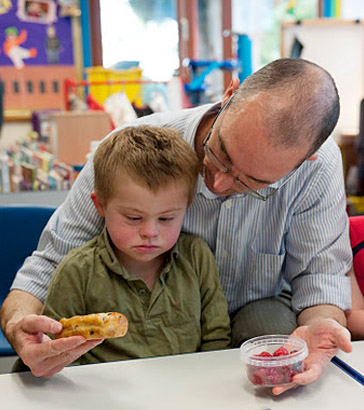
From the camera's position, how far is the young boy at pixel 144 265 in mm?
1173

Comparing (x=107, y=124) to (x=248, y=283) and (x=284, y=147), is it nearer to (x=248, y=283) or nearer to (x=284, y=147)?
(x=248, y=283)

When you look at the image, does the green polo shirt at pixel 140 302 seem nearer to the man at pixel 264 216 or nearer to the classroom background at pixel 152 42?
the man at pixel 264 216

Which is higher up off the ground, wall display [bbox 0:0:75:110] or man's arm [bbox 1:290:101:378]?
wall display [bbox 0:0:75:110]

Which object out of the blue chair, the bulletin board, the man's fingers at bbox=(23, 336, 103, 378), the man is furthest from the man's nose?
the bulletin board

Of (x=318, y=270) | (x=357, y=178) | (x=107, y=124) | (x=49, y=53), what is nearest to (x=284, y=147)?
(x=318, y=270)

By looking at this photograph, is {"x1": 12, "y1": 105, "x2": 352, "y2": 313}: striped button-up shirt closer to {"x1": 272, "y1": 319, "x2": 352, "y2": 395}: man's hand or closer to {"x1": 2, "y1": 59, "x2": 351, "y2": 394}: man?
{"x1": 2, "y1": 59, "x2": 351, "y2": 394}: man

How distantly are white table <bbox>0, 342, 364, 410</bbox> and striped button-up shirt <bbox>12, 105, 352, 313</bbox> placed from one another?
0.34m

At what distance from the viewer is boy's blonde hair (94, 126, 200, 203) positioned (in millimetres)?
1176

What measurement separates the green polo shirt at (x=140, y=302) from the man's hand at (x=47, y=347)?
176mm

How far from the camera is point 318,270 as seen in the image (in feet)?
4.35

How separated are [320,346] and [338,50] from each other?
4.47m

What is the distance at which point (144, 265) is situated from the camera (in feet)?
4.15

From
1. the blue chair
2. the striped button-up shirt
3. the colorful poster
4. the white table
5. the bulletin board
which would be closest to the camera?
the white table

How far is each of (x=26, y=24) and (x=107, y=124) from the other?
2607 mm
